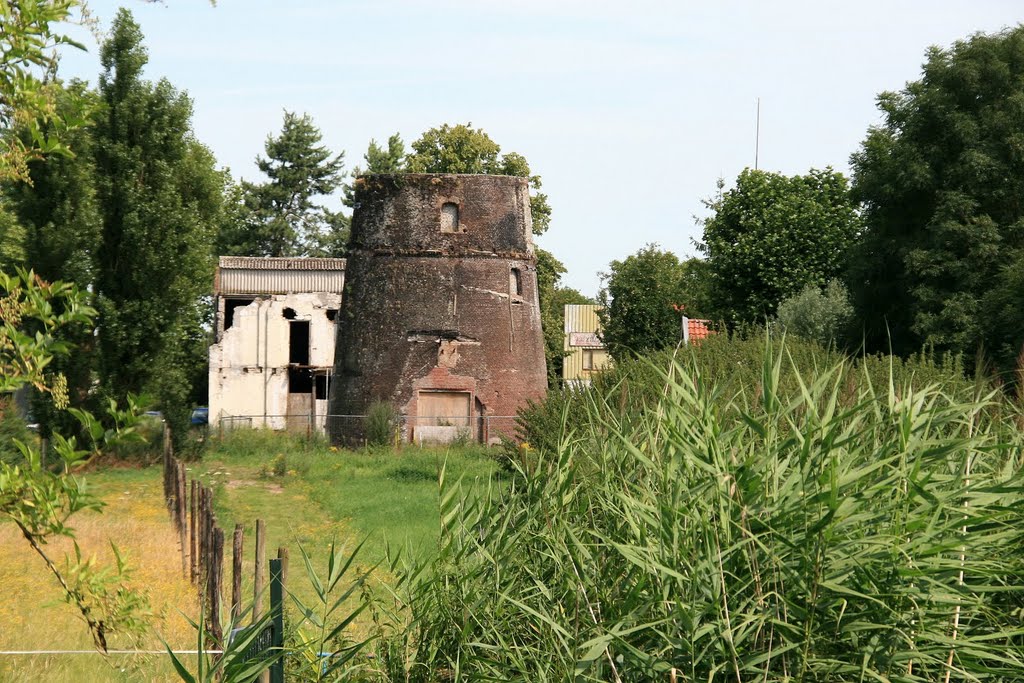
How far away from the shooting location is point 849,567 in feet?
14.2

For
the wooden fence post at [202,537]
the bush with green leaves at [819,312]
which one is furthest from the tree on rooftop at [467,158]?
the wooden fence post at [202,537]

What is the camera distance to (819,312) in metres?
30.7

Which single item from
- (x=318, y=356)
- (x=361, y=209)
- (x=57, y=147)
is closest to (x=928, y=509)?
(x=57, y=147)

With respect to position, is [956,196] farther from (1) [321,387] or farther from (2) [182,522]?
(1) [321,387]

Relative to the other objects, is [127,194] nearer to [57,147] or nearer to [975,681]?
[57,147]

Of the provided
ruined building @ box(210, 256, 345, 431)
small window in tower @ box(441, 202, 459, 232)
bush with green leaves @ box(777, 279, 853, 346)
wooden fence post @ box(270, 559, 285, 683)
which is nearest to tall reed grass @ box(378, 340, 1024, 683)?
wooden fence post @ box(270, 559, 285, 683)

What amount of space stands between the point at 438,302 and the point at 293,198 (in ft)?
93.4

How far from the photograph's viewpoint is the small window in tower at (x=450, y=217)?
91.1ft

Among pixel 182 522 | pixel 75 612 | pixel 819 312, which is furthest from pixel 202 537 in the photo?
pixel 819 312

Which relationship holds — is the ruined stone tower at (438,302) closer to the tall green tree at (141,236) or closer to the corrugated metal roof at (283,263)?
the tall green tree at (141,236)

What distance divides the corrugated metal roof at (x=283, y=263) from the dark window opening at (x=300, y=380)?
12.4 ft

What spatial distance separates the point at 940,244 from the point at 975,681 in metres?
22.6

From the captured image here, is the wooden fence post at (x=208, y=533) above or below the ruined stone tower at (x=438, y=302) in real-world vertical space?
below

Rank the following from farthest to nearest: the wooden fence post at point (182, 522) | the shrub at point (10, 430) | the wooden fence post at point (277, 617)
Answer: the shrub at point (10, 430), the wooden fence post at point (182, 522), the wooden fence post at point (277, 617)
